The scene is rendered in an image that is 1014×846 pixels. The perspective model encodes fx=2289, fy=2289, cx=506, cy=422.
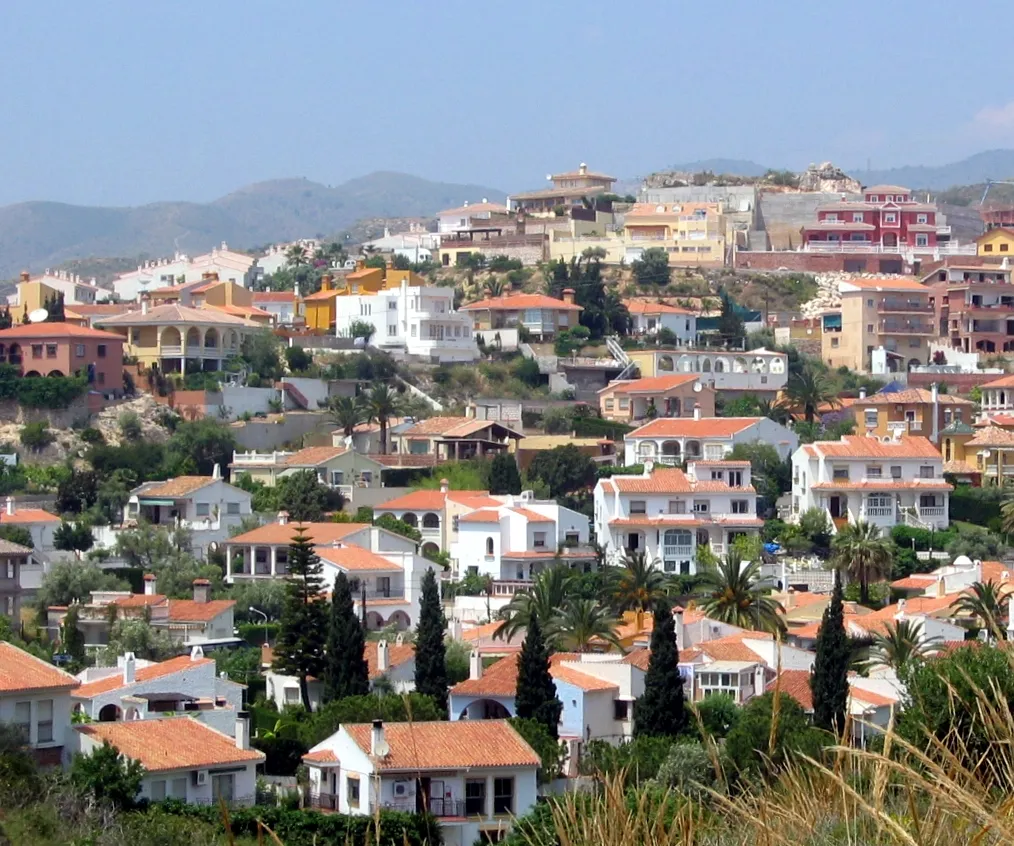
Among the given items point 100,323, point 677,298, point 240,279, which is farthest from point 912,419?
point 240,279

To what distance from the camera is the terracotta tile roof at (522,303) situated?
88750 mm

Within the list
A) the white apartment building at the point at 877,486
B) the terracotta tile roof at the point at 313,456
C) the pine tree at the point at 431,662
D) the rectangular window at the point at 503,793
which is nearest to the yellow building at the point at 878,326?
the white apartment building at the point at 877,486

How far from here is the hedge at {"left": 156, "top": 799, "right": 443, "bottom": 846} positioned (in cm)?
3216

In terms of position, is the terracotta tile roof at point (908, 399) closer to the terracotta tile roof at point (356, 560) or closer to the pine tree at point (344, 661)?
the terracotta tile roof at point (356, 560)

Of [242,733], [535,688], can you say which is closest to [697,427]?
[535,688]

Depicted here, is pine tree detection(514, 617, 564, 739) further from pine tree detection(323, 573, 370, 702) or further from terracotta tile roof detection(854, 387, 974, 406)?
terracotta tile roof detection(854, 387, 974, 406)

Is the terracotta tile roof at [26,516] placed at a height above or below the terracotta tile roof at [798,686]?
above

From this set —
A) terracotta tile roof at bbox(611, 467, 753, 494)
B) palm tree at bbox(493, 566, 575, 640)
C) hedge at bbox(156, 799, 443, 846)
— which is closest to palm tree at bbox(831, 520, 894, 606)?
terracotta tile roof at bbox(611, 467, 753, 494)

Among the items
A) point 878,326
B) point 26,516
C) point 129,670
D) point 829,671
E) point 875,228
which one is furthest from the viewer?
point 875,228

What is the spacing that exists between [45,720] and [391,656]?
48.3ft

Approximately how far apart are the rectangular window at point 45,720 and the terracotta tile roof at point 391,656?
41.3 feet

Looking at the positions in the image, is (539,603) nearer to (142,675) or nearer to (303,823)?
(142,675)

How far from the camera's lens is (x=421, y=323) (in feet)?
282

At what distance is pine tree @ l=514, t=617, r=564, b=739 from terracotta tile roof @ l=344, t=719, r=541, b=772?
3.63 metres
